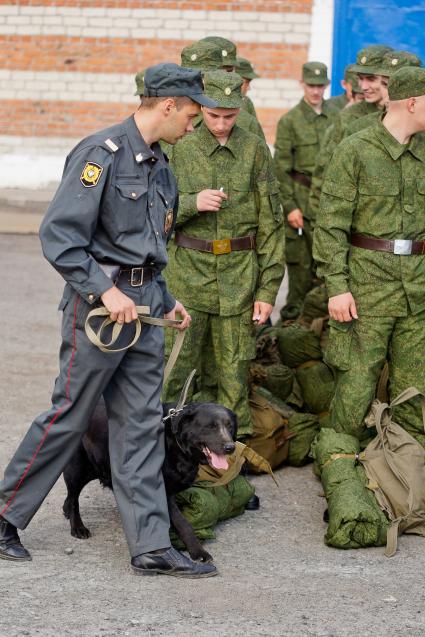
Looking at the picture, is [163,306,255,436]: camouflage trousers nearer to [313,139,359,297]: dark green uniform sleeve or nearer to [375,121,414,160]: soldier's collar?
[313,139,359,297]: dark green uniform sleeve

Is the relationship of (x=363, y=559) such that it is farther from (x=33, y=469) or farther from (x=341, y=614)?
(x=33, y=469)

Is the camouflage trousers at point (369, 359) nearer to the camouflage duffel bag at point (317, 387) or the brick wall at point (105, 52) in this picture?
the camouflage duffel bag at point (317, 387)

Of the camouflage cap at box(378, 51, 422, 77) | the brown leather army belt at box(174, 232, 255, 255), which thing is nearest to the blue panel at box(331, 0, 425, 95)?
the camouflage cap at box(378, 51, 422, 77)

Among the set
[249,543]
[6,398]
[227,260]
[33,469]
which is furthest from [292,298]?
[33,469]

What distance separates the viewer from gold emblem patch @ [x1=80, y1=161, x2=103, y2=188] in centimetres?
493

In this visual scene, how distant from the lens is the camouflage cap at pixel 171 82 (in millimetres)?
5047

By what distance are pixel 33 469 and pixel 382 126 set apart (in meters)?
2.54

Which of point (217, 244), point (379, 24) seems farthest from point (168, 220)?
point (379, 24)

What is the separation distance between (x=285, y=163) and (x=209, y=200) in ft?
15.0

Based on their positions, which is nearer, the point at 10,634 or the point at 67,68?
the point at 10,634

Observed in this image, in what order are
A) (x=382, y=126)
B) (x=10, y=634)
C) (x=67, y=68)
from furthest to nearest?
(x=67, y=68), (x=382, y=126), (x=10, y=634)

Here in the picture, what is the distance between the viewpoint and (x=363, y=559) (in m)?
5.55

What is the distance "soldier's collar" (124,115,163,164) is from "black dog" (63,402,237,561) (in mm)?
1087

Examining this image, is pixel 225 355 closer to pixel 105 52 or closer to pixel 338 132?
pixel 338 132
